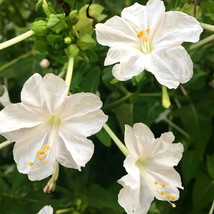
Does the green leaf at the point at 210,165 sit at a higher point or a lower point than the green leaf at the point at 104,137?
lower

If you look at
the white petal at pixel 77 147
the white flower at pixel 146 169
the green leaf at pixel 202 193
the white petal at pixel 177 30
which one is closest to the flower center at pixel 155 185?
the white flower at pixel 146 169

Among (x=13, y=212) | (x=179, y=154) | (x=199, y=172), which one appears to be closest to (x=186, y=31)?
(x=179, y=154)

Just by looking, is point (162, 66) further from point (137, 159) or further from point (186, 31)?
point (137, 159)

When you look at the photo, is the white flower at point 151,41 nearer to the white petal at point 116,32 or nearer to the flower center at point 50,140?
the white petal at point 116,32

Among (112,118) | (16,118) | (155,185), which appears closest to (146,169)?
(155,185)

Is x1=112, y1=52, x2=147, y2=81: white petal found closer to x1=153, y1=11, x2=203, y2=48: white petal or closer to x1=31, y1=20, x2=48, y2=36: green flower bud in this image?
x1=153, y1=11, x2=203, y2=48: white petal

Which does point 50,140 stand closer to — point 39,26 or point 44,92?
point 44,92
